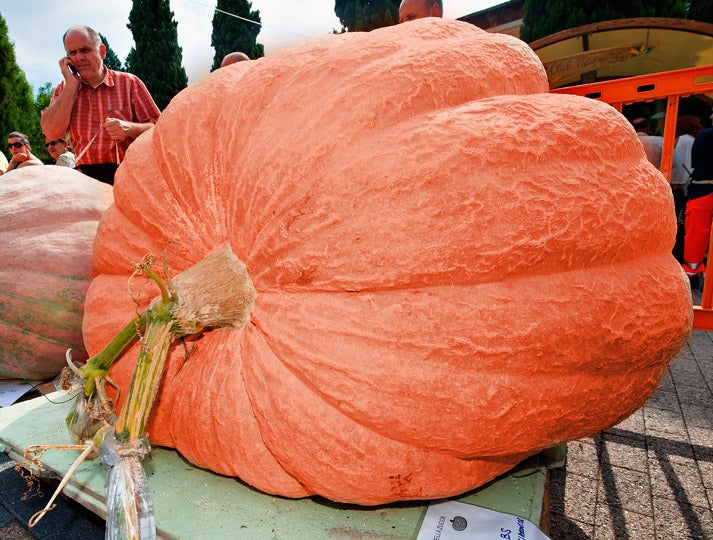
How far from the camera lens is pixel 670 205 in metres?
1.43

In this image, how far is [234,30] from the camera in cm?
1942

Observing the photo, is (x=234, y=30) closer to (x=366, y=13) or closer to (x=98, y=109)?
(x=366, y=13)

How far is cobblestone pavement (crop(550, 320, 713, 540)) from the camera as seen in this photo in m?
1.94

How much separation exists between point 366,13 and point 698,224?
14.1 meters

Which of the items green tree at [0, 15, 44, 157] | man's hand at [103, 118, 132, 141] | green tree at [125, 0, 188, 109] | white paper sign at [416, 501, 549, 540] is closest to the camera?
white paper sign at [416, 501, 549, 540]

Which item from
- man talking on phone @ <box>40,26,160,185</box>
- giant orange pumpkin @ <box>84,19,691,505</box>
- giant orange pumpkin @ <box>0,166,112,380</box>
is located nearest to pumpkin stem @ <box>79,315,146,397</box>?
giant orange pumpkin @ <box>84,19,691,505</box>

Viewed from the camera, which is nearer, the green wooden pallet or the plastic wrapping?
the plastic wrapping

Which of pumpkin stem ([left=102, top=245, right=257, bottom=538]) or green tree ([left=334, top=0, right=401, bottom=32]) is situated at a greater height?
green tree ([left=334, top=0, right=401, bottom=32])

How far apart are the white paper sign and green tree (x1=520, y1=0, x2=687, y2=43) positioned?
10779 mm

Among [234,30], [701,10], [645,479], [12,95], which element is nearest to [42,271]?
[645,479]

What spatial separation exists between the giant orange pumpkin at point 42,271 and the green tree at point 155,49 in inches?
739

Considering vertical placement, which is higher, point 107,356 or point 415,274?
point 415,274

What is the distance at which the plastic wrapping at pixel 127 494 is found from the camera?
3.73 feet

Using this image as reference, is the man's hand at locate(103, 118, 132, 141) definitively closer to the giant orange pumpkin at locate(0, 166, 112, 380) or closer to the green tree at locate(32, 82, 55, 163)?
the giant orange pumpkin at locate(0, 166, 112, 380)
